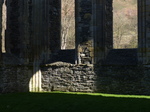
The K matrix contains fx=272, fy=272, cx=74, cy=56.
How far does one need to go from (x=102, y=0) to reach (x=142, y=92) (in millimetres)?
3907

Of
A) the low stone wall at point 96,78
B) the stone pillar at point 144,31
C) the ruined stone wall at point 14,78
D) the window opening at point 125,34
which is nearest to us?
the stone pillar at point 144,31

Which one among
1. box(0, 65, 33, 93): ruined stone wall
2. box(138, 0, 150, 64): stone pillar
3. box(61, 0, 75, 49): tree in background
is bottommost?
box(0, 65, 33, 93): ruined stone wall

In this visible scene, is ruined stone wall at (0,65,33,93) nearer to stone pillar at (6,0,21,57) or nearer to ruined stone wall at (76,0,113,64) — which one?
stone pillar at (6,0,21,57)

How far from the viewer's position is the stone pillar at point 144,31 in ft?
31.5

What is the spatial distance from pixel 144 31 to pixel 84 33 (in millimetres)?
2464

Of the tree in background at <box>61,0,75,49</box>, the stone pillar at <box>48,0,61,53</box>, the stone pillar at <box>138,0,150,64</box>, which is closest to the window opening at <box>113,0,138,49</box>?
the tree in background at <box>61,0,75,49</box>

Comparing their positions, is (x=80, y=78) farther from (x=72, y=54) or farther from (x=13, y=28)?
(x=13, y=28)

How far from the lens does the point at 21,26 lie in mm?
12391

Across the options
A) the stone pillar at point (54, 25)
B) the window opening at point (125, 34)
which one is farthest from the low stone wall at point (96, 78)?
the window opening at point (125, 34)

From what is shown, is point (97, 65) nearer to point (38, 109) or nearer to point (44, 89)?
point (44, 89)

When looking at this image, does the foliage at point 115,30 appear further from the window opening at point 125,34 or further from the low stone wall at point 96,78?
the low stone wall at point 96,78

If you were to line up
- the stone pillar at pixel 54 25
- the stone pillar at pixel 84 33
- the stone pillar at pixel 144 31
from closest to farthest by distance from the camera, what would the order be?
the stone pillar at pixel 144 31, the stone pillar at pixel 84 33, the stone pillar at pixel 54 25

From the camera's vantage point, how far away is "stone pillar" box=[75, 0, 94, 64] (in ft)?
35.6

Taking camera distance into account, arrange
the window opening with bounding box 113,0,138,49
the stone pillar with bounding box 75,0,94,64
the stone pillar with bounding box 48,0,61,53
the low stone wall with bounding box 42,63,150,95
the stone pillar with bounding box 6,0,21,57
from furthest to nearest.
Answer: the window opening with bounding box 113,0,138,49, the stone pillar with bounding box 6,0,21,57, the stone pillar with bounding box 48,0,61,53, the stone pillar with bounding box 75,0,94,64, the low stone wall with bounding box 42,63,150,95
